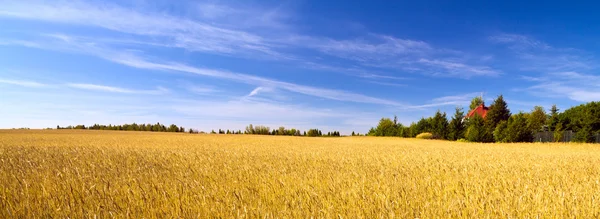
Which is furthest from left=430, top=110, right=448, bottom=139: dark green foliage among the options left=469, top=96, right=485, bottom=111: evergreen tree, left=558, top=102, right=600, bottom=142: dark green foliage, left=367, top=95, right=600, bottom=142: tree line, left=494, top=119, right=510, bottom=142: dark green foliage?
left=469, top=96, right=485, bottom=111: evergreen tree

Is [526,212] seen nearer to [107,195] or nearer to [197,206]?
[197,206]

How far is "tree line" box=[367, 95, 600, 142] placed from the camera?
3262 centimetres

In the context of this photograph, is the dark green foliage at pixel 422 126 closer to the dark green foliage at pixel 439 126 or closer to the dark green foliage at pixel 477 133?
the dark green foliage at pixel 439 126

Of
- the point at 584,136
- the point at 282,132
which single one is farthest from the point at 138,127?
the point at 584,136

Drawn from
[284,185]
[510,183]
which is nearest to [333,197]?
[284,185]

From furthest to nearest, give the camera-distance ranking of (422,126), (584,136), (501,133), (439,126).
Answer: (422,126) < (439,126) < (501,133) < (584,136)

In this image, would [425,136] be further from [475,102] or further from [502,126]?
[475,102]

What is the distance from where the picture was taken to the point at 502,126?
3469 cm

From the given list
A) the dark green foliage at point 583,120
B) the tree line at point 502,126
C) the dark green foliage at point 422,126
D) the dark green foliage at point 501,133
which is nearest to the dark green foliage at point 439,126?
the tree line at point 502,126

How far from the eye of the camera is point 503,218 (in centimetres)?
332

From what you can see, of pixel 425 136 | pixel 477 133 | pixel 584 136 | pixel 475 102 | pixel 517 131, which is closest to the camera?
pixel 584 136

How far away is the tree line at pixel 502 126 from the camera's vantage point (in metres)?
32.6

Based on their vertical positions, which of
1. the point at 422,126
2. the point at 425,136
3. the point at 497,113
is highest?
the point at 497,113

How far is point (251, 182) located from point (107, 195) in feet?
6.06
